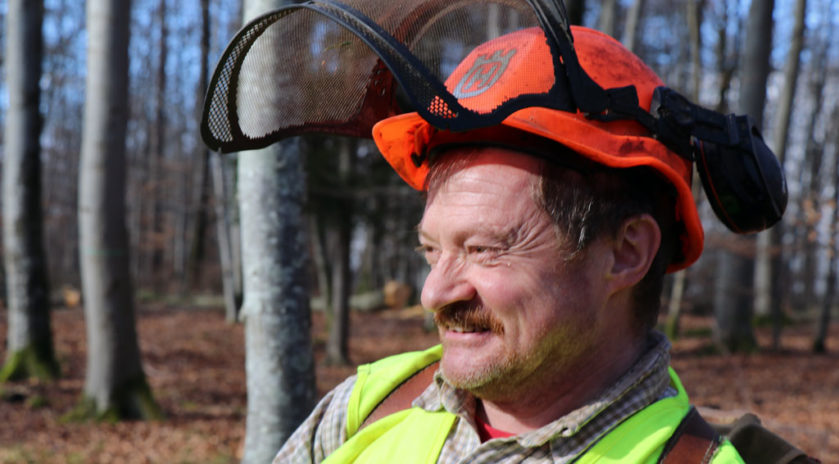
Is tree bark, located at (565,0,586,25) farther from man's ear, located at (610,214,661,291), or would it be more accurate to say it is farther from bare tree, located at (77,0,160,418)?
man's ear, located at (610,214,661,291)

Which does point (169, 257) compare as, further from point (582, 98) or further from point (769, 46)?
point (582, 98)

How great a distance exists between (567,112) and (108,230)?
6.41 m

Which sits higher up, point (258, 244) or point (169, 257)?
point (258, 244)

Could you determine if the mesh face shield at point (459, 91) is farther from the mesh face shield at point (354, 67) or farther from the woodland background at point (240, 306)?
the woodland background at point (240, 306)

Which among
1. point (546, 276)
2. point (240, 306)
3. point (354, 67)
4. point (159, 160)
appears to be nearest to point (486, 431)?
point (546, 276)

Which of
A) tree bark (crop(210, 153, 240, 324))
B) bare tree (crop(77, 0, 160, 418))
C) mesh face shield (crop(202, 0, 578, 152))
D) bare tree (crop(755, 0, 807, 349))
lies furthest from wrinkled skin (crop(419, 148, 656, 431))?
tree bark (crop(210, 153, 240, 324))

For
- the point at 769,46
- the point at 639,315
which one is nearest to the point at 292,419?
the point at 639,315

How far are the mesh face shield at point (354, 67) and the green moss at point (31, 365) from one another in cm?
824

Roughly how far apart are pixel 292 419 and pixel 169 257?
3167cm

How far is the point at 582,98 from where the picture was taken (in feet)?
4.97

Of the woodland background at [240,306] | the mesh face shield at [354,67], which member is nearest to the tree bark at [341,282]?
the woodland background at [240,306]

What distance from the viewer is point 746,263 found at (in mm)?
12656

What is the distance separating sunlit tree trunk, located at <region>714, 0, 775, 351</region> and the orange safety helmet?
11107 millimetres

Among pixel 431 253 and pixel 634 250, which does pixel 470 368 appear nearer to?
pixel 431 253
